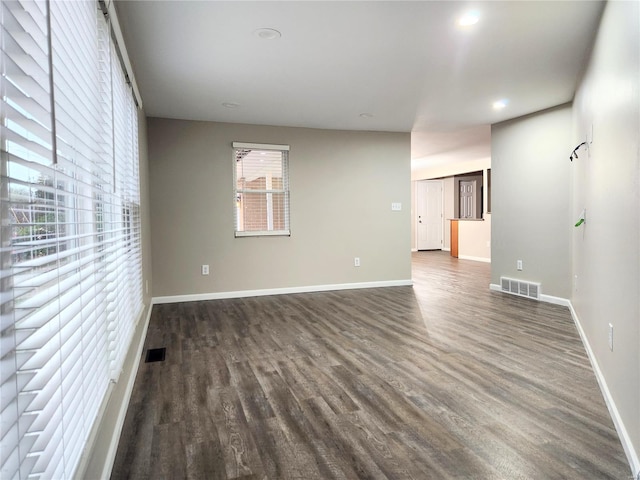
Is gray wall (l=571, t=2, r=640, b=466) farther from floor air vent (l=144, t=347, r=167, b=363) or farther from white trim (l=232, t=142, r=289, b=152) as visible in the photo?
white trim (l=232, t=142, r=289, b=152)

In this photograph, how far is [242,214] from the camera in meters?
5.45

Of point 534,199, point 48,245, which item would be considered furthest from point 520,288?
point 48,245

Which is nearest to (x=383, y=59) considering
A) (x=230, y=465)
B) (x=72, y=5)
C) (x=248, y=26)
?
(x=248, y=26)

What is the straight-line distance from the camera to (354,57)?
319 centimetres

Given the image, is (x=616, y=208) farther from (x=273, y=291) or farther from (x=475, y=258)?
(x=475, y=258)

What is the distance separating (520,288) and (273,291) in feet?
10.7

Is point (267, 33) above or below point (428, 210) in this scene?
above

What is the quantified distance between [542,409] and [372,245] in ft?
13.2

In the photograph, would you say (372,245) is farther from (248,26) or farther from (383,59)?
(248,26)

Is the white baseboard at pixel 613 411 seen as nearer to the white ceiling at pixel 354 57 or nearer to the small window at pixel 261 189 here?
the white ceiling at pixel 354 57

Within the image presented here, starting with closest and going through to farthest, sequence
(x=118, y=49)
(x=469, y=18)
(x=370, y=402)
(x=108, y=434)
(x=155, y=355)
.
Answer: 1. (x=108, y=434)
2. (x=370, y=402)
3. (x=118, y=49)
4. (x=469, y=18)
5. (x=155, y=355)

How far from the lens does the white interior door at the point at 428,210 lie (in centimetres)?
1248

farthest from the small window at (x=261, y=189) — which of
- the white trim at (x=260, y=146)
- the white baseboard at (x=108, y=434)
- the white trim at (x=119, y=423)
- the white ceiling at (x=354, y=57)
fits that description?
the white baseboard at (x=108, y=434)

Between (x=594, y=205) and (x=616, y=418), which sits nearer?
(x=616, y=418)
